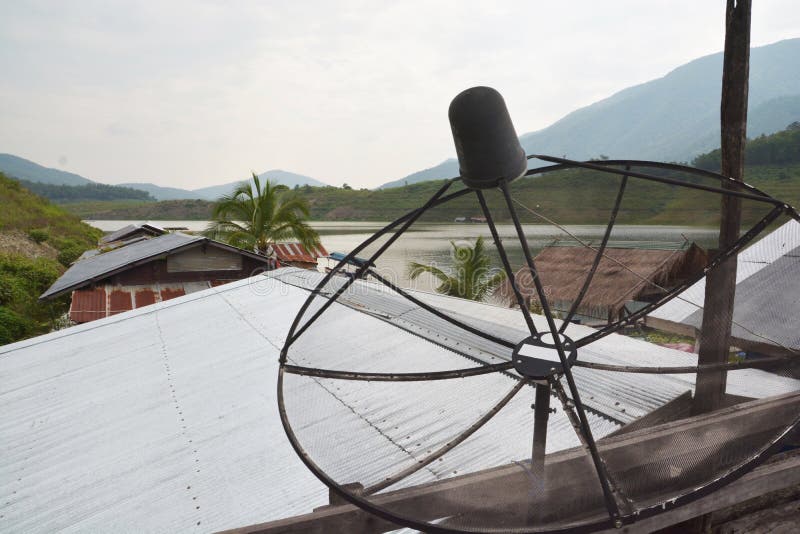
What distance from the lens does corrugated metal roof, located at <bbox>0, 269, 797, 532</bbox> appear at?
2748 millimetres

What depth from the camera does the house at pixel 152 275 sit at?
11094 millimetres

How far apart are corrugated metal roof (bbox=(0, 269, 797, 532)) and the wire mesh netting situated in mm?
30

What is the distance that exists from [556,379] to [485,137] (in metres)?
0.85

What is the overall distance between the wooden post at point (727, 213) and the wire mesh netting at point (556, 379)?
0.02 m

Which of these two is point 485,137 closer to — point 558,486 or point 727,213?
point 558,486

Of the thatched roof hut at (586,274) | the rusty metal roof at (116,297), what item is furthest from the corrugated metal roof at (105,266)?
the thatched roof hut at (586,274)

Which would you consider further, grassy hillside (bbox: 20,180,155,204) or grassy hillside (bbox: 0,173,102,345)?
grassy hillside (bbox: 20,180,155,204)

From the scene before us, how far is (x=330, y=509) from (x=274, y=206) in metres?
16.7

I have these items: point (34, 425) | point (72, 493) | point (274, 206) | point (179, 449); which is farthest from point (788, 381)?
point (274, 206)

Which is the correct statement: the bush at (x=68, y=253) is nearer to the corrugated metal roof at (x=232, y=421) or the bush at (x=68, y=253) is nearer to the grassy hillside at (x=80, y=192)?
the corrugated metal roof at (x=232, y=421)

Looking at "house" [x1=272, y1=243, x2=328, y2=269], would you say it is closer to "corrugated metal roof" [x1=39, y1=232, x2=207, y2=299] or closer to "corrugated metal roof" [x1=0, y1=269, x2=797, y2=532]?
"corrugated metal roof" [x1=39, y1=232, x2=207, y2=299]

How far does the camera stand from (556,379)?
1583 millimetres

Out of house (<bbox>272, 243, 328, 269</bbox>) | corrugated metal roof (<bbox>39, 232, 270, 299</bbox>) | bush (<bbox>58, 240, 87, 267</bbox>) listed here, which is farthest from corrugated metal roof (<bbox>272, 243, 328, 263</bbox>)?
bush (<bbox>58, 240, 87, 267</bbox>)

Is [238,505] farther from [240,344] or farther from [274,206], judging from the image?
[274,206]
